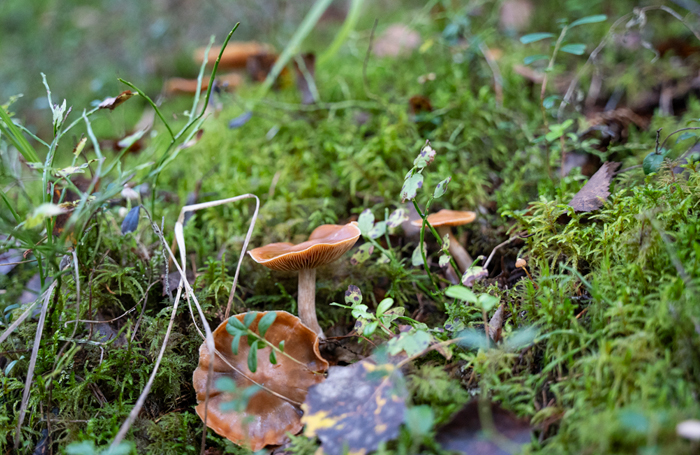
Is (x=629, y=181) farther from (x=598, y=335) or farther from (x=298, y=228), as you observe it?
(x=298, y=228)

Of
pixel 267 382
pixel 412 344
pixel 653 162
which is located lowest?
pixel 267 382

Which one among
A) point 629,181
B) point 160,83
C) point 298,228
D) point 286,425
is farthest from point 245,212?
point 160,83

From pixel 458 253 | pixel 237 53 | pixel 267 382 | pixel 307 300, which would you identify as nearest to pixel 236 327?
pixel 267 382

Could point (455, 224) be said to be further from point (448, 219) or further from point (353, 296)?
point (353, 296)

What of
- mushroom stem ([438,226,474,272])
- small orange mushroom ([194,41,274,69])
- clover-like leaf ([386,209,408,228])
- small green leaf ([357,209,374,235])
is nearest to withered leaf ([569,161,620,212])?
mushroom stem ([438,226,474,272])

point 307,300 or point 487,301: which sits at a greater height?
point 487,301

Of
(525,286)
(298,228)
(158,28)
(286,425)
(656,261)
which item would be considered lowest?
(286,425)
